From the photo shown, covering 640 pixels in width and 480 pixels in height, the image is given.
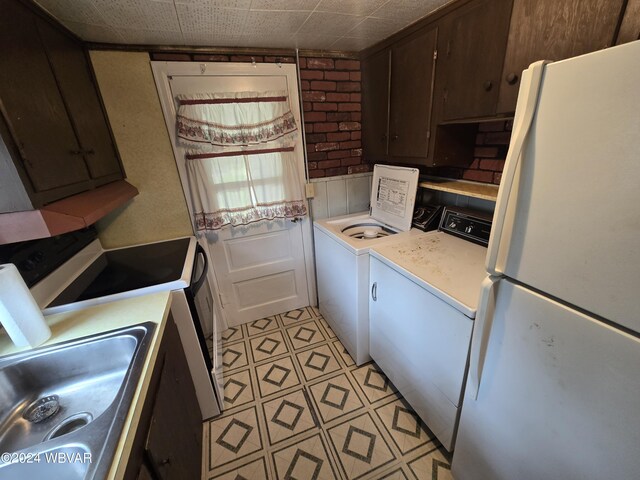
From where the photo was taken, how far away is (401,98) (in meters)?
1.69

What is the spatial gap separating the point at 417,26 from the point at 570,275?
1.47m

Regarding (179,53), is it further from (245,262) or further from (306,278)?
(306,278)

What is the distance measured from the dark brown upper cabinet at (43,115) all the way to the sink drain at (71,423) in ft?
2.22

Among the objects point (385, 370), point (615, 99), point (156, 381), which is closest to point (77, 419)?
point (156, 381)

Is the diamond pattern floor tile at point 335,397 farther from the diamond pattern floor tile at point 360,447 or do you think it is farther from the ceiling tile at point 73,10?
the ceiling tile at point 73,10

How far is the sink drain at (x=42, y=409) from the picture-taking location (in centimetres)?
86

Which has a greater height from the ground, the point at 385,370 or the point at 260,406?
the point at 385,370

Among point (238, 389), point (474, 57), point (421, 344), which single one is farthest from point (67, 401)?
point (474, 57)

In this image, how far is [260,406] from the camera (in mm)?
1659

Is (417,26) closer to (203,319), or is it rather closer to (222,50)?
(222,50)

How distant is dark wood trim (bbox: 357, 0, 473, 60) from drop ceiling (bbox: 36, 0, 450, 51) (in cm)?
2

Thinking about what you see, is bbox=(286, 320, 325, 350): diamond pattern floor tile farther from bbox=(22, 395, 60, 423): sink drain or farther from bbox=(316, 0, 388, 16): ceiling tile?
bbox=(316, 0, 388, 16): ceiling tile

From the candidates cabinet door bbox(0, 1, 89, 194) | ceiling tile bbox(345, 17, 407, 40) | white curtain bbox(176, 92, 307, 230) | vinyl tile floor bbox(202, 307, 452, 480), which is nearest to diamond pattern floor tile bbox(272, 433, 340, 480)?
vinyl tile floor bbox(202, 307, 452, 480)

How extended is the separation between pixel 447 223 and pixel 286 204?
1.14 metres
